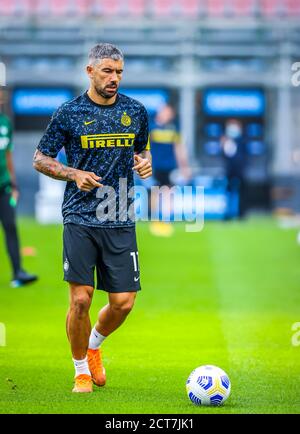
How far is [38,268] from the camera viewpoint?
1580cm

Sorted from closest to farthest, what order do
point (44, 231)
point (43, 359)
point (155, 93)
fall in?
point (43, 359) → point (44, 231) → point (155, 93)

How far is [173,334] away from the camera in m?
10.6

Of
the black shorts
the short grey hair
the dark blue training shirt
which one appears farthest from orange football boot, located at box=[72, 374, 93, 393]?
the short grey hair

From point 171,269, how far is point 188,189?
9.52 meters

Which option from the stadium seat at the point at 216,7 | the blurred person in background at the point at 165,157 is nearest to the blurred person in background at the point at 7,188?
the blurred person in background at the point at 165,157

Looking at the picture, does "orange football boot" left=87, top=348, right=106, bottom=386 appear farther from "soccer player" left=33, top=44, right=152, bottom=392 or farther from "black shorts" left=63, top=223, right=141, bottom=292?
"black shorts" left=63, top=223, right=141, bottom=292

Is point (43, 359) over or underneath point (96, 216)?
underneath

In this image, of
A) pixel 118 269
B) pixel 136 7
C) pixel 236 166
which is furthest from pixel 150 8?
pixel 118 269

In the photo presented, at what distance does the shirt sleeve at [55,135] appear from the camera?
7.41 meters

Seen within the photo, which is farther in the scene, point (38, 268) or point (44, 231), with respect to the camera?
point (44, 231)

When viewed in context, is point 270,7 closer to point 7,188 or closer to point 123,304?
point 7,188

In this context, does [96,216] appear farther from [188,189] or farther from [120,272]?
[188,189]

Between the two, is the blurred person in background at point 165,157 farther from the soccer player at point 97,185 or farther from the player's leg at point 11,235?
the soccer player at point 97,185
